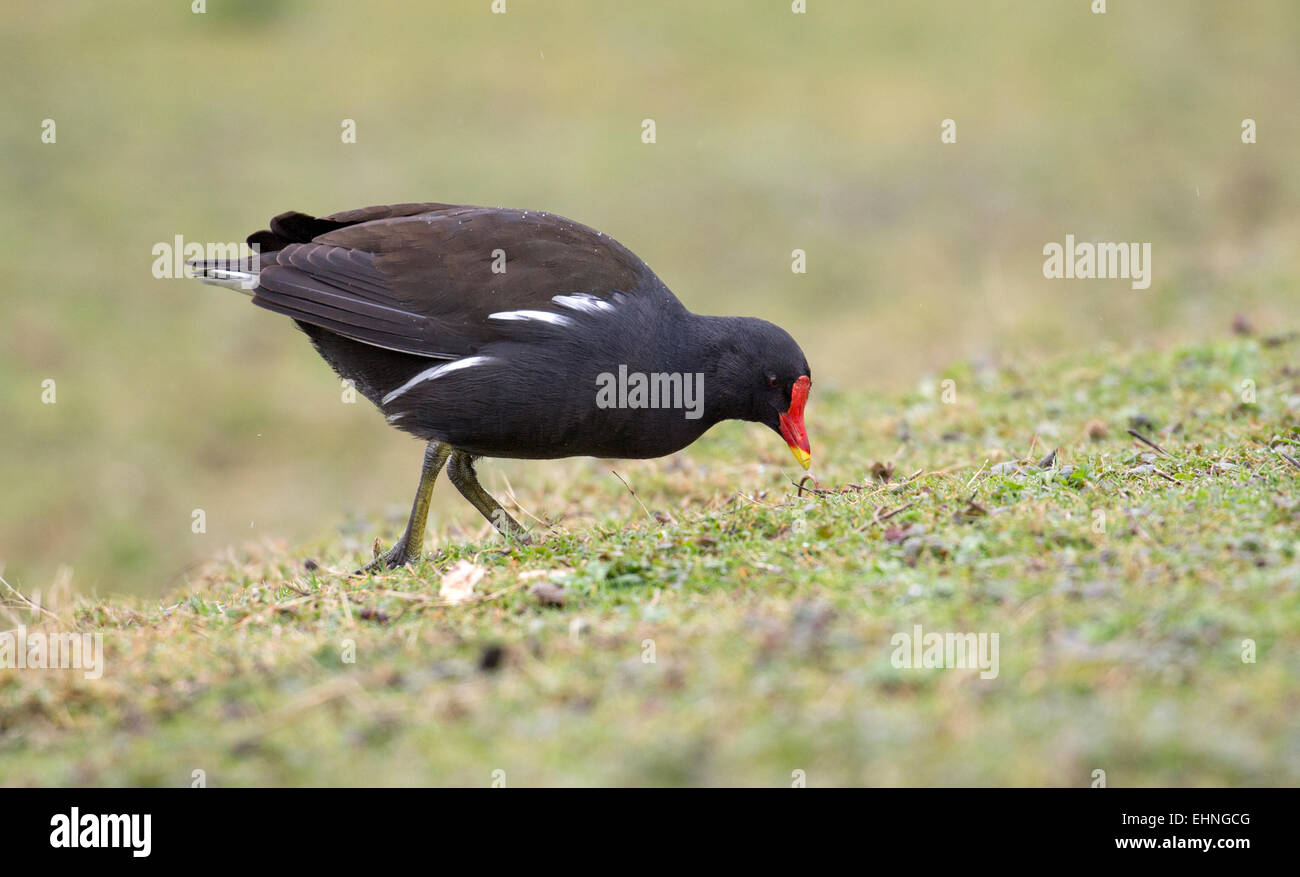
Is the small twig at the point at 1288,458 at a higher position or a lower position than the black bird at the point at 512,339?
lower

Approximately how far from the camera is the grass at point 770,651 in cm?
319

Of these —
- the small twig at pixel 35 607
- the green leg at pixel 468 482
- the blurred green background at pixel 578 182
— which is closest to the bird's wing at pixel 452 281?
the green leg at pixel 468 482

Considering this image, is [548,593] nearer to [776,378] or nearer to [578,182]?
[776,378]

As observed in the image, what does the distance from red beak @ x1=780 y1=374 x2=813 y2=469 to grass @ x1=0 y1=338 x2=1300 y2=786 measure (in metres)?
0.31

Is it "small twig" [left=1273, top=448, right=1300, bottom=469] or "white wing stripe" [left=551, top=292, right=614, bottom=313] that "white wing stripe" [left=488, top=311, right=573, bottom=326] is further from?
"small twig" [left=1273, top=448, right=1300, bottom=469]

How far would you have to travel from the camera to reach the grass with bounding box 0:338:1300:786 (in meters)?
3.19

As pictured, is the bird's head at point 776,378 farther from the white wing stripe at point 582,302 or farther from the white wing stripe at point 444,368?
the white wing stripe at point 444,368

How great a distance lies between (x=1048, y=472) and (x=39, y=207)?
42.2ft

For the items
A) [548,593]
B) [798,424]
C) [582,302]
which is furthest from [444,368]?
[798,424]

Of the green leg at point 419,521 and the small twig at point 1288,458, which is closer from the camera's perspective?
the small twig at point 1288,458

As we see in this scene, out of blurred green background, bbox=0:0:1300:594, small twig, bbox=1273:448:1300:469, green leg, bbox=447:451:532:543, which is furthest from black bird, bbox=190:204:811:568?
small twig, bbox=1273:448:1300:469

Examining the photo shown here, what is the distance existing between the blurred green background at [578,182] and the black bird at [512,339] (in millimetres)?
1623

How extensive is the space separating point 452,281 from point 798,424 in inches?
70.4
